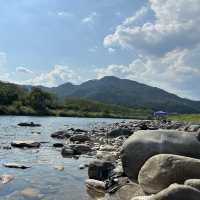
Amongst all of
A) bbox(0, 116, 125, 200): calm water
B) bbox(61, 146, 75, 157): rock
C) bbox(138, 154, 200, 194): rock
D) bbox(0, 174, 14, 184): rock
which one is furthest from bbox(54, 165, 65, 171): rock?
bbox(138, 154, 200, 194): rock

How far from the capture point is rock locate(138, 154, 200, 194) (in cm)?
1249

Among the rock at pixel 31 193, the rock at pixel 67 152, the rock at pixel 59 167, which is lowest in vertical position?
the rock at pixel 31 193

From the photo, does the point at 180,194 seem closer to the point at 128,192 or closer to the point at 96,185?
the point at 128,192

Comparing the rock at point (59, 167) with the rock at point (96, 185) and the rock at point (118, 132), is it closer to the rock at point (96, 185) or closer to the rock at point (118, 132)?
the rock at point (96, 185)

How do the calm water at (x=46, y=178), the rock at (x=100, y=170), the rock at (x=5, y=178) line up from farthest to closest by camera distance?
the rock at (x=100, y=170), the rock at (x=5, y=178), the calm water at (x=46, y=178)

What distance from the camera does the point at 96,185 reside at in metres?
16.2

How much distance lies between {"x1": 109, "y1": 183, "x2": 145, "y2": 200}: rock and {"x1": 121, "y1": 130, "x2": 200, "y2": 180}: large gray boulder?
3.40 ft

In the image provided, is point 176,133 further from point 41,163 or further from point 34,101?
point 34,101

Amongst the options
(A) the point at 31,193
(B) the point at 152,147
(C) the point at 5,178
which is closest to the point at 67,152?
(C) the point at 5,178

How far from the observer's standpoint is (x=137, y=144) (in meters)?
15.6

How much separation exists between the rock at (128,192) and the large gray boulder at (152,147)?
1.04m

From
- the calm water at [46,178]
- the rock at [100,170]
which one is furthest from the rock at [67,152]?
the rock at [100,170]

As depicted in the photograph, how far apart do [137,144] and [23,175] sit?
6097mm

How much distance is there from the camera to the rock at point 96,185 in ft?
52.0
